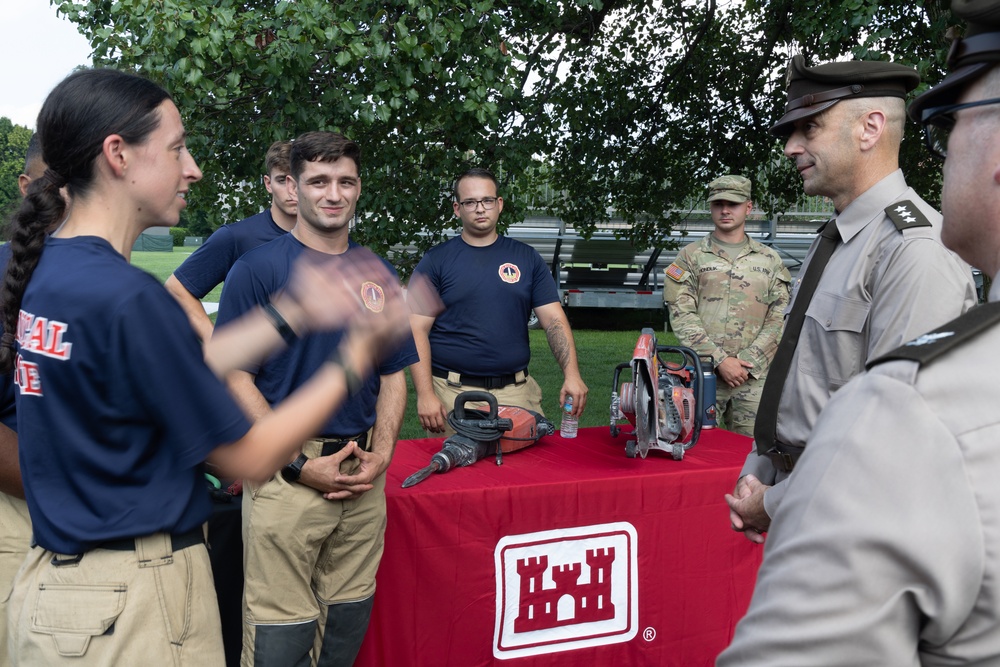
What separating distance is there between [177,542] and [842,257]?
1.80 meters

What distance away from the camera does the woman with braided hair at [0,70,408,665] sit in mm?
1423

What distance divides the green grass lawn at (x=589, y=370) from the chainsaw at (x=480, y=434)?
298 centimetres

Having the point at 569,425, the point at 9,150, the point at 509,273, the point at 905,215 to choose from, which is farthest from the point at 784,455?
the point at 9,150

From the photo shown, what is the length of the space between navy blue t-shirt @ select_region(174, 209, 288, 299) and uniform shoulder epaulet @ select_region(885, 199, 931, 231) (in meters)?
→ 2.75

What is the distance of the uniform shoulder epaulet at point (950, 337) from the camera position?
71cm

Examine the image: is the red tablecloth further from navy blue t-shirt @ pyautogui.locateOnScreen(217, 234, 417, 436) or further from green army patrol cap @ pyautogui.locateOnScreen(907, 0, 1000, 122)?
green army patrol cap @ pyautogui.locateOnScreen(907, 0, 1000, 122)

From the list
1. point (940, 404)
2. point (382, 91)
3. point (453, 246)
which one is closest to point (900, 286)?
point (940, 404)

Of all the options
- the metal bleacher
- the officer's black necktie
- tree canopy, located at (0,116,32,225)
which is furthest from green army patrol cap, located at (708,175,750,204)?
tree canopy, located at (0,116,32,225)

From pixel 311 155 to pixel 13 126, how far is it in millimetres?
84649

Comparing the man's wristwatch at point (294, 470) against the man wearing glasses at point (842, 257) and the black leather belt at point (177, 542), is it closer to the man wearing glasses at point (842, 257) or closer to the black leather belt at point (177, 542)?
the black leather belt at point (177, 542)

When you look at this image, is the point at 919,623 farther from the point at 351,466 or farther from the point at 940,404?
the point at 351,466

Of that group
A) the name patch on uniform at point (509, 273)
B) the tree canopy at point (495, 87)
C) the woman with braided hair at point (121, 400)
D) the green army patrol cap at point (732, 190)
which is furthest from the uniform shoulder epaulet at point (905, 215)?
the tree canopy at point (495, 87)

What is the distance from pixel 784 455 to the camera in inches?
86.7

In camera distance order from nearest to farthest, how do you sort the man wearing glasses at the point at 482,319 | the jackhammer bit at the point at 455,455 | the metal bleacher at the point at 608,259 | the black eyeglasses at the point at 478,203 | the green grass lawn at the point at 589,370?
the jackhammer bit at the point at 455,455
the man wearing glasses at the point at 482,319
the black eyeglasses at the point at 478,203
the green grass lawn at the point at 589,370
the metal bleacher at the point at 608,259
